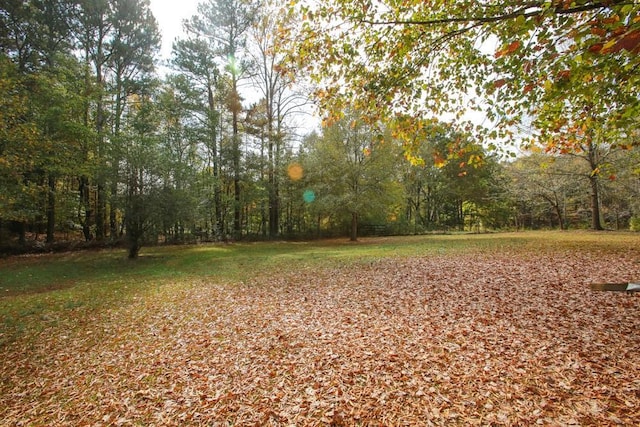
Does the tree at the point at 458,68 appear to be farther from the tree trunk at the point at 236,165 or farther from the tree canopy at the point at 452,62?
the tree trunk at the point at 236,165

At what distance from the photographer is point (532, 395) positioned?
114 inches

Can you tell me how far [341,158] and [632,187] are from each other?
1874 cm

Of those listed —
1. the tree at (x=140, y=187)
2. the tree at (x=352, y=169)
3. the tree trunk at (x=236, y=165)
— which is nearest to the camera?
the tree at (x=140, y=187)

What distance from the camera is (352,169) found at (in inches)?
754

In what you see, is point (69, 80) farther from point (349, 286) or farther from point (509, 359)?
point (509, 359)

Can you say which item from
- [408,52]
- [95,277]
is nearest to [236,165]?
[95,277]

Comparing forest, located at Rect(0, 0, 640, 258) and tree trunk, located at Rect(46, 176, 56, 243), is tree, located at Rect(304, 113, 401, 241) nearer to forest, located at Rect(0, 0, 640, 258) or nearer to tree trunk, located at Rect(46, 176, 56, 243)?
forest, located at Rect(0, 0, 640, 258)

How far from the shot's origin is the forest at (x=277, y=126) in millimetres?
4445

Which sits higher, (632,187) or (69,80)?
(69,80)

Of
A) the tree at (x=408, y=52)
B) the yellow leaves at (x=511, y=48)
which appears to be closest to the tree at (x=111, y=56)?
A: the tree at (x=408, y=52)

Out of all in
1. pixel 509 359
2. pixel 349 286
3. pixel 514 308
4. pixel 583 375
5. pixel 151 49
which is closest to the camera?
pixel 583 375

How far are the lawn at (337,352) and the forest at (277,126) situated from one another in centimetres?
274

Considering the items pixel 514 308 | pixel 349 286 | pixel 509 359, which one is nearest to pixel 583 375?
pixel 509 359

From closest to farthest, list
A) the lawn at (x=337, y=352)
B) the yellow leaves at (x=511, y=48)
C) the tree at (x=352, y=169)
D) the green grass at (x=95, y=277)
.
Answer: the lawn at (x=337, y=352), the yellow leaves at (x=511, y=48), the green grass at (x=95, y=277), the tree at (x=352, y=169)
